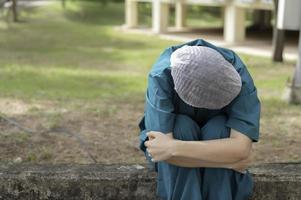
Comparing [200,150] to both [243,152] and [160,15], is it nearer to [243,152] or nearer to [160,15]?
[243,152]

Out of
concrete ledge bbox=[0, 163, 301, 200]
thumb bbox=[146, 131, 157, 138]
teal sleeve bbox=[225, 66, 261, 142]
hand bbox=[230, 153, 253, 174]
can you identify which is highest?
teal sleeve bbox=[225, 66, 261, 142]

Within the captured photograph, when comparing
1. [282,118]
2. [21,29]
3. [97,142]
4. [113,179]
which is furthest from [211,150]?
[21,29]

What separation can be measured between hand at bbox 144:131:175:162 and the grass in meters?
1.29

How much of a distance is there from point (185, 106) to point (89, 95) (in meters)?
3.79

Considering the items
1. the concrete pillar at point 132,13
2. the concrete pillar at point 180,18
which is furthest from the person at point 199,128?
the concrete pillar at point 132,13

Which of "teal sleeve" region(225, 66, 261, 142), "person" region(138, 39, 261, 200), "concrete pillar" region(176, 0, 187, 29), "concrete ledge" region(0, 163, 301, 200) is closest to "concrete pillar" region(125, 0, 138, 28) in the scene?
"concrete pillar" region(176, 0, 187, 29)

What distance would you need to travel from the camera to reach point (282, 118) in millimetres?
4688

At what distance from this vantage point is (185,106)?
2270mm

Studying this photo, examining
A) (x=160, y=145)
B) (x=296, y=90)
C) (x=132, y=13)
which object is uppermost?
(x=160, y=145)

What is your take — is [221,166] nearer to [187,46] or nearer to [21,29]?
[187,46]

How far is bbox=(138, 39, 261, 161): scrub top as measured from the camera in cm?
220

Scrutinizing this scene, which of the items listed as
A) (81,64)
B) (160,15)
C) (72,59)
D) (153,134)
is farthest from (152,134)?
(160,15)

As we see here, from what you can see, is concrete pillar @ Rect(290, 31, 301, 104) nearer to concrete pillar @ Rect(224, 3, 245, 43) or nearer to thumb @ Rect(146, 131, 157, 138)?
thumb @ Rect(146, 131, 157, 138)

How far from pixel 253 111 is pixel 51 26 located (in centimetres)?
1457
